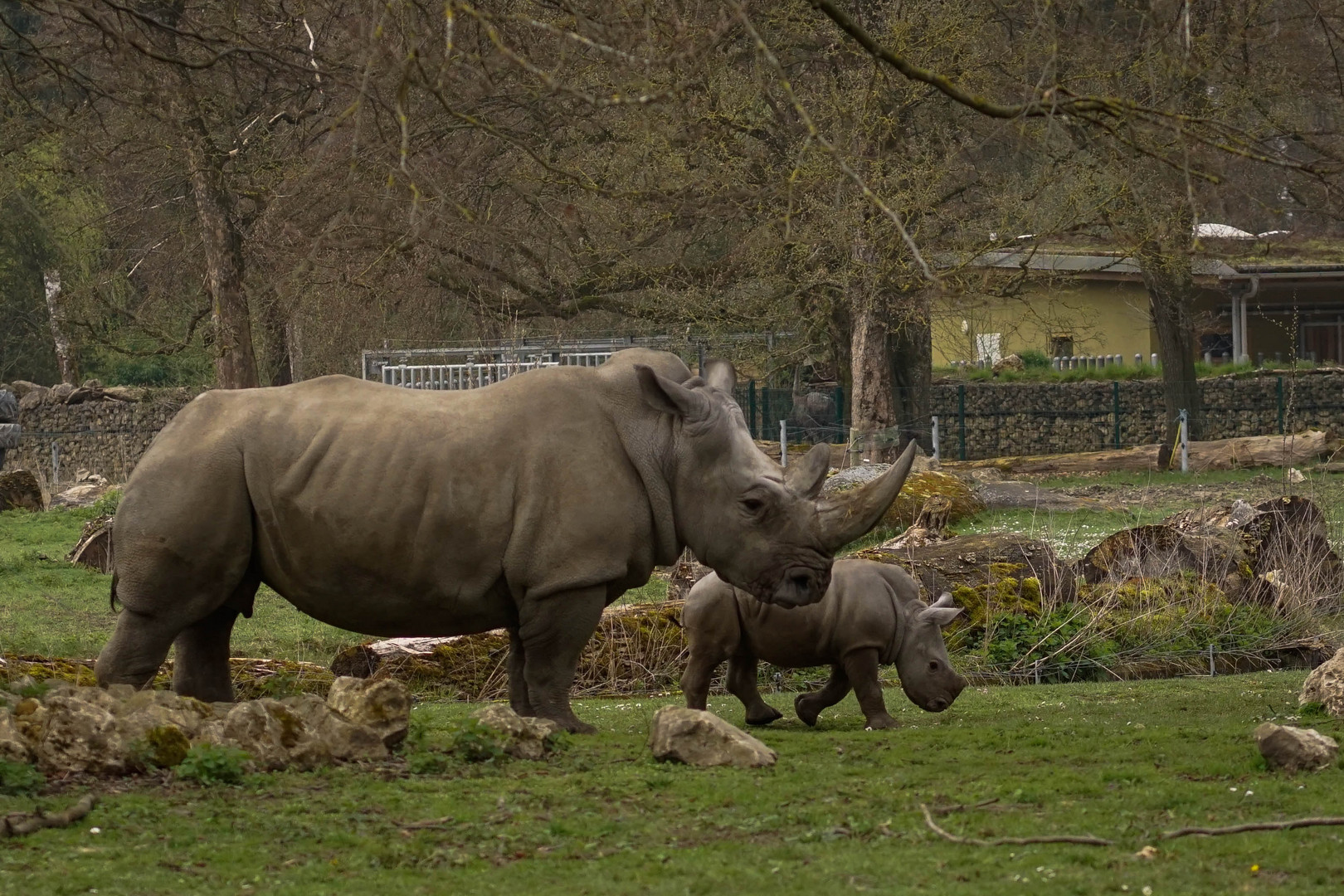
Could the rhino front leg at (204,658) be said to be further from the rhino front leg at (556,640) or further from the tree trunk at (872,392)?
the tree trunk at (872,392)

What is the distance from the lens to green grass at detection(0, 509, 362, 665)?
14.7 meters

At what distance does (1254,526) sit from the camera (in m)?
16.3

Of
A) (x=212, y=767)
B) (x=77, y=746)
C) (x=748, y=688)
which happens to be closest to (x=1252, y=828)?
(x=212, y=767)

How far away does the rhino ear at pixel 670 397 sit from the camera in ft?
31.3

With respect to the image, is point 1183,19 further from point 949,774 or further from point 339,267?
point 339,267

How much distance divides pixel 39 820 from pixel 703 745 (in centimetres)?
290

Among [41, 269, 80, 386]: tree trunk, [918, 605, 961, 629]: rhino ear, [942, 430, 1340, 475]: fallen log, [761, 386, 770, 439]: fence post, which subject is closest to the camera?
[918, 605, 961, 629]: rhino ear

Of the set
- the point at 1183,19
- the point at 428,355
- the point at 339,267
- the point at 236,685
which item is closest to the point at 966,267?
the point at 339,267

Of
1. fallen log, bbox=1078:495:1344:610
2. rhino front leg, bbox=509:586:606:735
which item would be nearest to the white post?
fallen log, bbox=1078:495:1344:610

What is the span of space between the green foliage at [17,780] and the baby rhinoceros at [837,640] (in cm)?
404

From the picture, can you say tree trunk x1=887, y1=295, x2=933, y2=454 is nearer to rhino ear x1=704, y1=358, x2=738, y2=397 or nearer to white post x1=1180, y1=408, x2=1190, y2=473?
white post x1=1180, y1=408, x2=1190, y2=473

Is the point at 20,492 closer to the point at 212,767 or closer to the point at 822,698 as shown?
the point at 822,698

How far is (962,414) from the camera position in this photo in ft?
128

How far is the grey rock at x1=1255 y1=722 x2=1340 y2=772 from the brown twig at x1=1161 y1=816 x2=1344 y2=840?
1.11 metres
